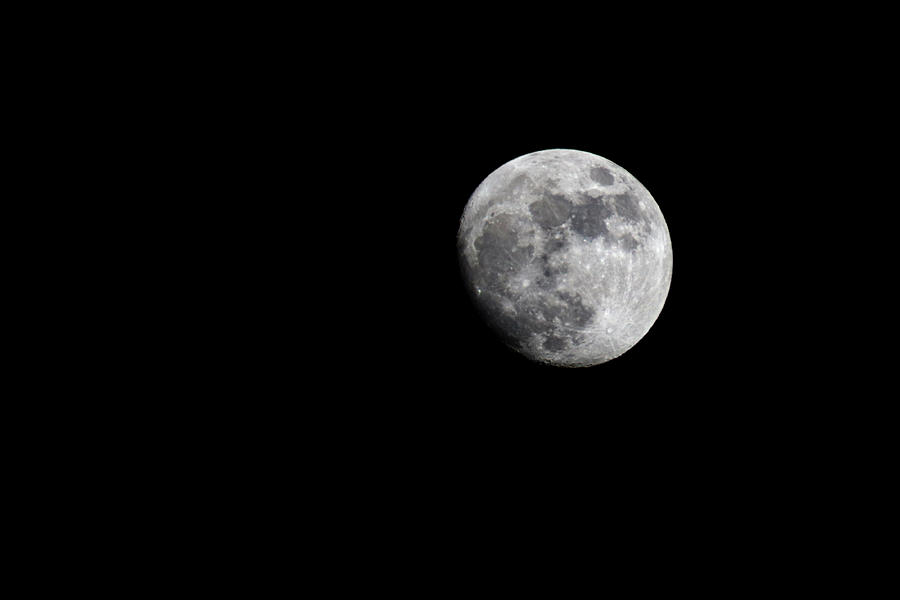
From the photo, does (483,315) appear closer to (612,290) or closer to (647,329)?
(612,290)

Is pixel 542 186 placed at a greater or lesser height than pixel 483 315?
greater

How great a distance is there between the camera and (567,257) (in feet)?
10.6

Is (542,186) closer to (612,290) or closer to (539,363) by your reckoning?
(612,290)

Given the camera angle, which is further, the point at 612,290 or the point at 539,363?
the point at 539,363


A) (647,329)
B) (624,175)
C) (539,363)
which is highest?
(624,175)

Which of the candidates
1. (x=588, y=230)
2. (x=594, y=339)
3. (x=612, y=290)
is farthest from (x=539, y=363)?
(x=588, y=230)

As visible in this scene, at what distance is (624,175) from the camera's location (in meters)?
3.61

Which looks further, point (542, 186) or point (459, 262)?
point (459, 262)

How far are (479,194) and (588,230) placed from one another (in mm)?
820

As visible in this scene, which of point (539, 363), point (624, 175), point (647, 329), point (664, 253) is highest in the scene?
point (624, 175)

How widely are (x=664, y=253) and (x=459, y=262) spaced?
4.44 ft

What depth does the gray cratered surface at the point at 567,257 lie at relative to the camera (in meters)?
3.26

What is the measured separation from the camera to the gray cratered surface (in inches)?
128

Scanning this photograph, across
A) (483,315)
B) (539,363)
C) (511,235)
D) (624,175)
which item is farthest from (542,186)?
(539,363)
